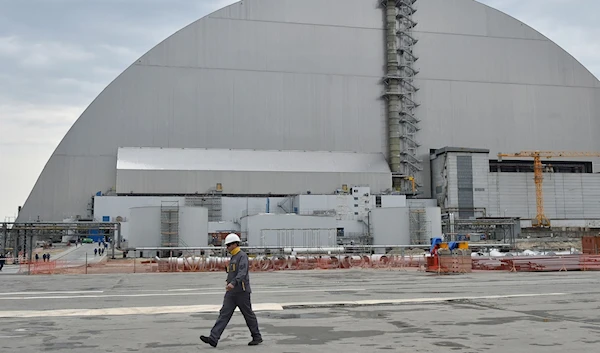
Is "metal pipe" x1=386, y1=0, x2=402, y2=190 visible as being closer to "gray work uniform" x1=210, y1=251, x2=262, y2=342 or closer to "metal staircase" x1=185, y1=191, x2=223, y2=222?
"metal staircase" x1=185, y1=191, x2=223, y2=222

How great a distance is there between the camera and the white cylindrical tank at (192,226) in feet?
170

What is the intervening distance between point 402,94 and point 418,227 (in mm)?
25225

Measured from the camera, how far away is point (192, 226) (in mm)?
52781

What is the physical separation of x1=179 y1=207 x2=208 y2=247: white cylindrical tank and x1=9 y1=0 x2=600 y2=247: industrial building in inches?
400

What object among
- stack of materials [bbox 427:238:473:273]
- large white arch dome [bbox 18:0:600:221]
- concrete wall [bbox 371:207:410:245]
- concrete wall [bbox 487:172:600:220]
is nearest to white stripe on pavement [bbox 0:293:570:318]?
stack of materials [bbox 427:238:473:273]

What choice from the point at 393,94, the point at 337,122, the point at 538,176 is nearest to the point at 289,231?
the point at 337,122

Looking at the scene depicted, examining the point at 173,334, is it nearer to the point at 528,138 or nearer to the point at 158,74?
the point at 158,74

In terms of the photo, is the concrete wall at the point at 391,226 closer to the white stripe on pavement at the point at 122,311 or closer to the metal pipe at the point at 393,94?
the metal pipe at the point at 393,94

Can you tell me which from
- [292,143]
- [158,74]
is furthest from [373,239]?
[158,74]

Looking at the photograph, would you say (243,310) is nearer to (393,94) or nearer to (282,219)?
(282,219)

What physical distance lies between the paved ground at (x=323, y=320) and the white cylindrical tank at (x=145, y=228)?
30.7m

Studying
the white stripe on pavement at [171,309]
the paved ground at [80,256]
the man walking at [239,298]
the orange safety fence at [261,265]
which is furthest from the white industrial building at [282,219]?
the man walking at [239,298]

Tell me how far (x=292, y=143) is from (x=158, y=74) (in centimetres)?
1762

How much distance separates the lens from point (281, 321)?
40.2 feet
